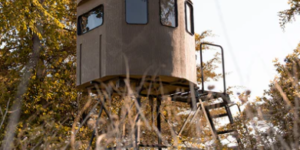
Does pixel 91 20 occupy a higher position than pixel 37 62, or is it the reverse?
pixel 91 20

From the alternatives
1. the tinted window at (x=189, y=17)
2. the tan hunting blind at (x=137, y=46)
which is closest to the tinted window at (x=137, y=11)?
the tan hunting blind at (x=137, y=46)

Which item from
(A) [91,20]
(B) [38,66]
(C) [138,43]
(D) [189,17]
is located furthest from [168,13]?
(B) [38,66]

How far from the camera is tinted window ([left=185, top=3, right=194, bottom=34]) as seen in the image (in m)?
9.46

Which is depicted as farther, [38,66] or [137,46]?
[38,66]

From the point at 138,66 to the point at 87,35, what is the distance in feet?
5.33

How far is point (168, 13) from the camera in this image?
29.6 feet

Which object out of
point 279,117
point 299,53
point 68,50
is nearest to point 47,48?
point 68,50

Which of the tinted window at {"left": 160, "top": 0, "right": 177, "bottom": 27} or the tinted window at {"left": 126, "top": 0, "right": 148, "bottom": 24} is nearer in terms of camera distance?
the tinted window at {"left": 126, "top": 0, "right": 148, "bottom": 24}

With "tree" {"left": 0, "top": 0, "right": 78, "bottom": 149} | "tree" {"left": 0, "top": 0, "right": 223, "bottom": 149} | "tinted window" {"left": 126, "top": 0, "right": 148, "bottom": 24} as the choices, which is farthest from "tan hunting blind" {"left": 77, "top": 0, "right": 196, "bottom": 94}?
"tree" {"left": 0, "top": 0, "right": 78, "bottom": 149}

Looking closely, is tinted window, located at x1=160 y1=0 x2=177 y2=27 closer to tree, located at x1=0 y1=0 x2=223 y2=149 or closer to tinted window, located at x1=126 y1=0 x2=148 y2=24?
tinted window, located at x1=126 y1=0 x2=148 y2=24

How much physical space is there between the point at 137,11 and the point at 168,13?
672 mm

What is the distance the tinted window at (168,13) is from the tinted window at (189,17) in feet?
1.39

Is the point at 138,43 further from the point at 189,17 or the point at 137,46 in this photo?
the point at 189,17

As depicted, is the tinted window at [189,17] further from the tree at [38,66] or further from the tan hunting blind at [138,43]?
the tree at [38,66]
